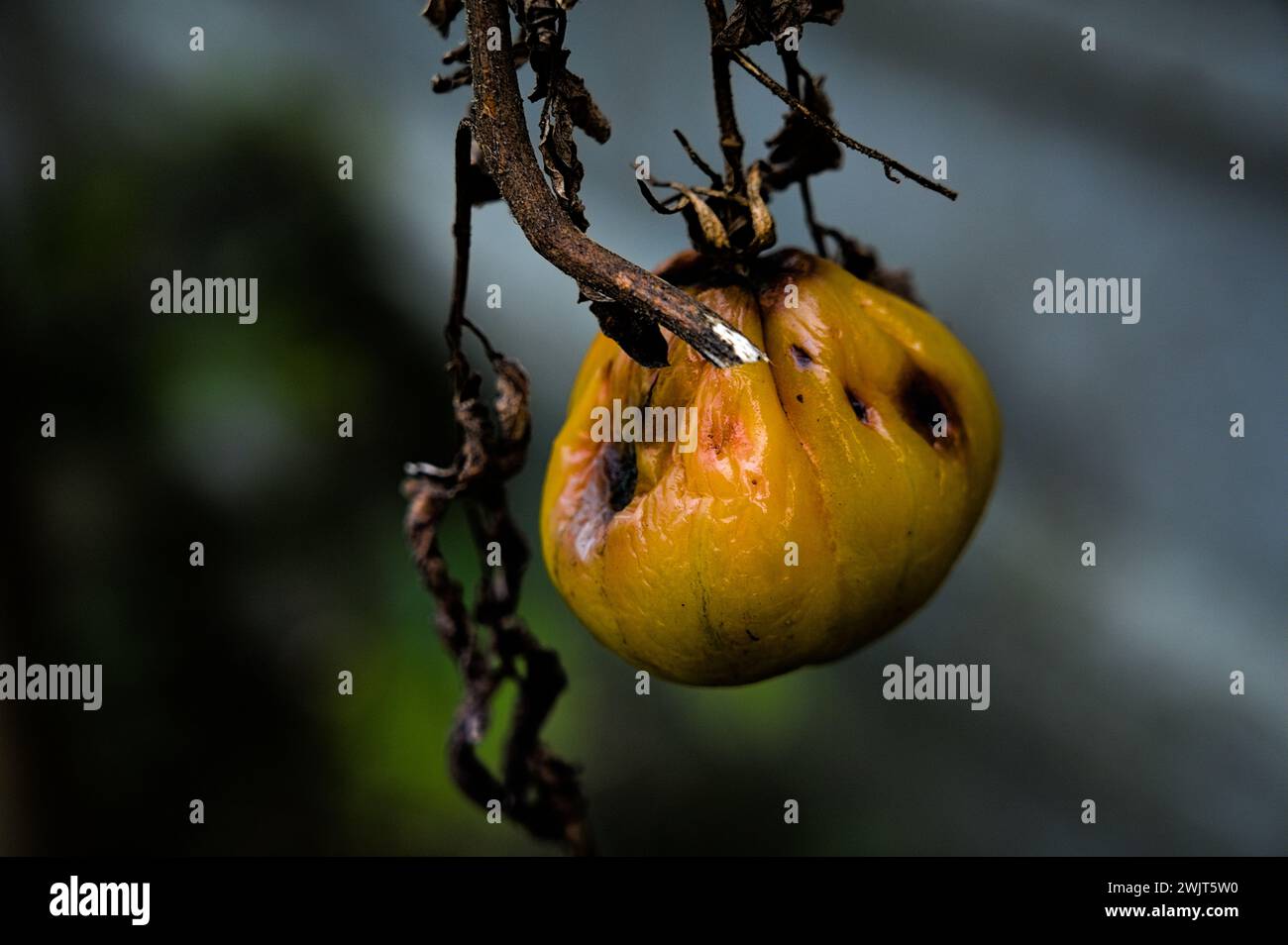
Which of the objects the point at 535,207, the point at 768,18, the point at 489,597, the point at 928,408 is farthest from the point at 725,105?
the point at 489,597

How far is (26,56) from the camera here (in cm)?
230

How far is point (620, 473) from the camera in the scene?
1.04 metres

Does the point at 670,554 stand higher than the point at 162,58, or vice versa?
the point at 162,58

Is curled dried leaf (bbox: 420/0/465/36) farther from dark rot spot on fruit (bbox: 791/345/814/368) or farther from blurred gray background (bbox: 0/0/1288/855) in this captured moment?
blurred gray background (bbox: 0/0/1288/855)

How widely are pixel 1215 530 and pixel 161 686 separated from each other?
7.03 feet

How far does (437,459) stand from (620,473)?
1.56 meters

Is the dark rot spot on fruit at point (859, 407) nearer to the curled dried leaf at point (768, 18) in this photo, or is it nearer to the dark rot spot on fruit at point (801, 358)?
the dark rot spot on fruit at point (801, 358)

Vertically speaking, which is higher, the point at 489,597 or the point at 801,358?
the point at 801,358

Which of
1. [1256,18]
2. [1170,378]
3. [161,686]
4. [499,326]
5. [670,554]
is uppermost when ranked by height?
[1256,18]

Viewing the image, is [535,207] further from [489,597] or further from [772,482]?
[489,597]

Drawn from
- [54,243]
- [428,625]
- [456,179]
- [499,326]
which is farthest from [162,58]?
[456,179]

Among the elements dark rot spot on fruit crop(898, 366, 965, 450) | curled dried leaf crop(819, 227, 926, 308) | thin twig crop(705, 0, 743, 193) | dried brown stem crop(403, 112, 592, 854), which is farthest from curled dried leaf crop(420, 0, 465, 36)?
dark rot spot on fruit crop(898, 366, 965, 450)

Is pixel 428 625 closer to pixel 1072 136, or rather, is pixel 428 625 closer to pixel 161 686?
pixel 161 686

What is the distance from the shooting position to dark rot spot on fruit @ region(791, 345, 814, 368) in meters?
1.01
